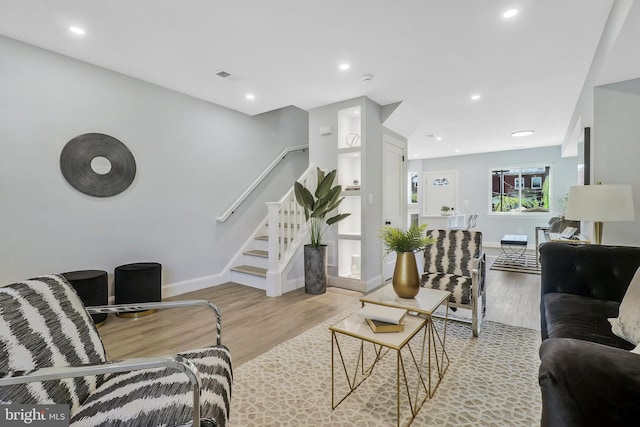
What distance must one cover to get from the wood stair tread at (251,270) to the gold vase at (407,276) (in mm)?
2488

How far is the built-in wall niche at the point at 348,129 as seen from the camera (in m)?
4.45

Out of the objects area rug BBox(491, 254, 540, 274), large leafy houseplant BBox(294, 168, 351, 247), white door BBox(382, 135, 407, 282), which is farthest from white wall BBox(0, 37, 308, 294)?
area rug BBox(491, 254, 540, 274)

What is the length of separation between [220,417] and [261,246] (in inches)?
155

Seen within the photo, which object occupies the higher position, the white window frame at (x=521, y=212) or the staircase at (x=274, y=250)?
the white window frame at (x=521, y=212)

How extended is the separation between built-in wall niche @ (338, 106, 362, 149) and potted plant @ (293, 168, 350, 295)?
0.74 metres

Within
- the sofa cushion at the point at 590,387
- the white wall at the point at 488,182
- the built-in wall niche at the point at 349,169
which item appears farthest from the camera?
the white wall at the point at 488,182

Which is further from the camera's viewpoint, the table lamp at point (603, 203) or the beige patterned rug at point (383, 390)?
the table lamp at point (603, 203)

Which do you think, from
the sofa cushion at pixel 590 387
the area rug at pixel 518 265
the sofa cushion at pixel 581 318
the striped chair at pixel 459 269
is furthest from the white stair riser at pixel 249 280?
the area rug at pixel 518 265

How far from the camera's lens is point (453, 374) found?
2055mm

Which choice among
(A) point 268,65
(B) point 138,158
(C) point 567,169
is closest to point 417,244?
(A) point 268,65

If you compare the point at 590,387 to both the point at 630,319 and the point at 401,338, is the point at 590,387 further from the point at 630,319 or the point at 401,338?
the point at 630,319

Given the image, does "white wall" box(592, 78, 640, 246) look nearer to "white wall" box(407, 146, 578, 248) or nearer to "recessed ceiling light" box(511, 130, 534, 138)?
"recessed ceiling light" box(511, 130, 534, 138)

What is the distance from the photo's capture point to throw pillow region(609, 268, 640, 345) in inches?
57.7

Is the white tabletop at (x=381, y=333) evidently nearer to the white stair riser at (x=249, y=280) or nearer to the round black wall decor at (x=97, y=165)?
the white stair riser at (x=249, y=280)
